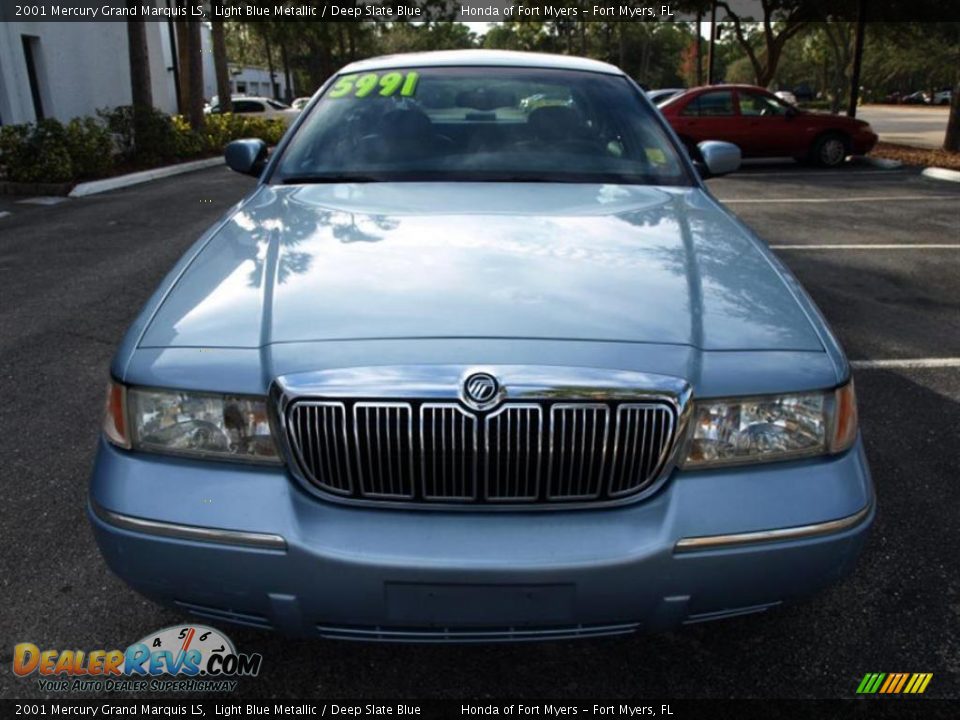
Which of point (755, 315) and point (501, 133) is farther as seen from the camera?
point (501, 133)

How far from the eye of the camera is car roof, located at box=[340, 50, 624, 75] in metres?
3.70

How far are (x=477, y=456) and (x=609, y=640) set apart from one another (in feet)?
2.76

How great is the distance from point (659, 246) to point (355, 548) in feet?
4.27

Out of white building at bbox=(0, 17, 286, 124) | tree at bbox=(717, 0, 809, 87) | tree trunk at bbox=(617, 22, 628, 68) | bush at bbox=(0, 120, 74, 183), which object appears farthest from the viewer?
tree trunk at bbox=(617, 22, 628, 68)

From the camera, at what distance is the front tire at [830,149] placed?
14.5m

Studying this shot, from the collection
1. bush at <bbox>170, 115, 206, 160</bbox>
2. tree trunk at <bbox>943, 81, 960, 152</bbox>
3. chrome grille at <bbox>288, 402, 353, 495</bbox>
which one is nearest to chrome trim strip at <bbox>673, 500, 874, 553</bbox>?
chrome grille at <bbox>288, 402, 353, 495</bbox>

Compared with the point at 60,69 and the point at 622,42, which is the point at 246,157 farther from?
the point at 622,42

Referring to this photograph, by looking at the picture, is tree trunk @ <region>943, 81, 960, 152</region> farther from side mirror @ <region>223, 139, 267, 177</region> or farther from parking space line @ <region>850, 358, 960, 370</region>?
side mirror @ <region>223, 139, 267, 177</region>

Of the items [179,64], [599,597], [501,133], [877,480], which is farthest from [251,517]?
[179,64]

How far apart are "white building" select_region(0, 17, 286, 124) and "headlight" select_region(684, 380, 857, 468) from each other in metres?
Result: 17.0

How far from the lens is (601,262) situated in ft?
7.41

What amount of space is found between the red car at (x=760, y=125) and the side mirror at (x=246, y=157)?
11725 mm

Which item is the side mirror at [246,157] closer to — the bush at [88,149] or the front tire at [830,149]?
the bush at [88,149]

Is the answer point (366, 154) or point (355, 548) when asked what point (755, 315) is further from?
point (366, 154)
